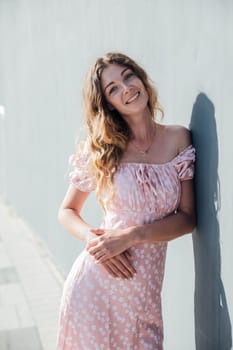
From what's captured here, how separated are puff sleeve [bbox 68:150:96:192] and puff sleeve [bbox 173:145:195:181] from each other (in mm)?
395

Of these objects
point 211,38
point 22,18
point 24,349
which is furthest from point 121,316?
point 22,18

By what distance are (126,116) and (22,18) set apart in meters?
4.66

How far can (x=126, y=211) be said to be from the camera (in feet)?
10.1

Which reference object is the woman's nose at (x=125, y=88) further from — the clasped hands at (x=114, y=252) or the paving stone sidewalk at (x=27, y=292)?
the paving stone sidewalk at (x=27, y=292)

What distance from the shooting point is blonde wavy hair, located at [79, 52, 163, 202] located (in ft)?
9.95

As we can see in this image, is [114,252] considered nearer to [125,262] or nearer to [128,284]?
[125,262]

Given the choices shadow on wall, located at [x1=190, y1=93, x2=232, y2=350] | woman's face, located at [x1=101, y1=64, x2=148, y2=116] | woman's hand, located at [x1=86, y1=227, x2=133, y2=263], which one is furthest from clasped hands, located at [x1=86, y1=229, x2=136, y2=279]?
woman's face, located at [x1=101, y1=64, x2=148, y2=116]

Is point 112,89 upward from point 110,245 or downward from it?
upward

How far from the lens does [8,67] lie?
8.51 metres

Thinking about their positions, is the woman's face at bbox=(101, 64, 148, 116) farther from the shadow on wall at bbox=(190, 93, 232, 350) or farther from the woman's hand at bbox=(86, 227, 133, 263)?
the woman's hand at bbox=(86, 227, 133, 263)

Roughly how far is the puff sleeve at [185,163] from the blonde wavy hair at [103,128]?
0.82 feet

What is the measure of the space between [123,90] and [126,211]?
20.9 inches

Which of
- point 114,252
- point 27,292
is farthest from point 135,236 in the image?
point 27,292

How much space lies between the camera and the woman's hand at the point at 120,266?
3.00 meters
